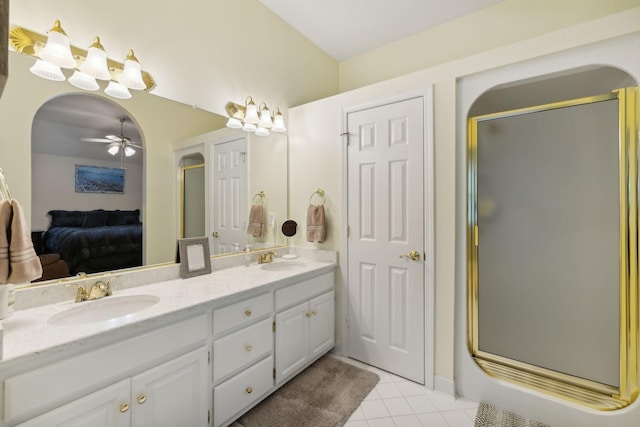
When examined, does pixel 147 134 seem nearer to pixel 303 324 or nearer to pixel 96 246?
pixel 96 246

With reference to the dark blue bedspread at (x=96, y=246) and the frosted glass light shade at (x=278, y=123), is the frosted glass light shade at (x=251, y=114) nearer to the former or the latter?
the frosted glass light shade at (x=278, y=123)

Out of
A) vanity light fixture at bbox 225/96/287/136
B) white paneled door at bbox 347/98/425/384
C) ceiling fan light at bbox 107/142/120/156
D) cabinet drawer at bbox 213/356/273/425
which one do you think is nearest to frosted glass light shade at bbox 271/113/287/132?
vanity light fixture at bbox 225/96/287/136

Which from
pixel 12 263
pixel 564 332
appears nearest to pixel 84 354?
pixel 12 263

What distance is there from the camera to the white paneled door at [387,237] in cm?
201

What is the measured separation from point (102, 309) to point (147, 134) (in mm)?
1006

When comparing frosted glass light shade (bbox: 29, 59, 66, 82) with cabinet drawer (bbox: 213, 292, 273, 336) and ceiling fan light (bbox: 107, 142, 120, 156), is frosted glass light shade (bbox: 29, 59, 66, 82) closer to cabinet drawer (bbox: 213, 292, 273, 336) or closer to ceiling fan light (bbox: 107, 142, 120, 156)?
ceiling fan light (bbox: 107, 142, 120, 156)

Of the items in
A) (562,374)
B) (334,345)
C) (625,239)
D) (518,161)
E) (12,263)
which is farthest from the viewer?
(334,345)

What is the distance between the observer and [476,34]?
91.5 inches

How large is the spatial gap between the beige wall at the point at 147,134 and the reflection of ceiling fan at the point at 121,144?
7cm

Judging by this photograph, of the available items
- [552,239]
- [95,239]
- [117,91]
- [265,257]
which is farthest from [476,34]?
[95,239]

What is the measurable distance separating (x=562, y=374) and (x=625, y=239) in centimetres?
105

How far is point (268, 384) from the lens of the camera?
1.77 metres

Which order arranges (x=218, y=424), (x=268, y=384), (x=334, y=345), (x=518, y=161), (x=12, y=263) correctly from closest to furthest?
1. (x=12, y=263)
2. (x=218, y=424)
3. (x=268, y=384)
4. (x=518, y=161)
5. (x=334, y=345)

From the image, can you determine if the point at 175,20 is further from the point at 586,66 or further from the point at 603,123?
the point at 603,123
